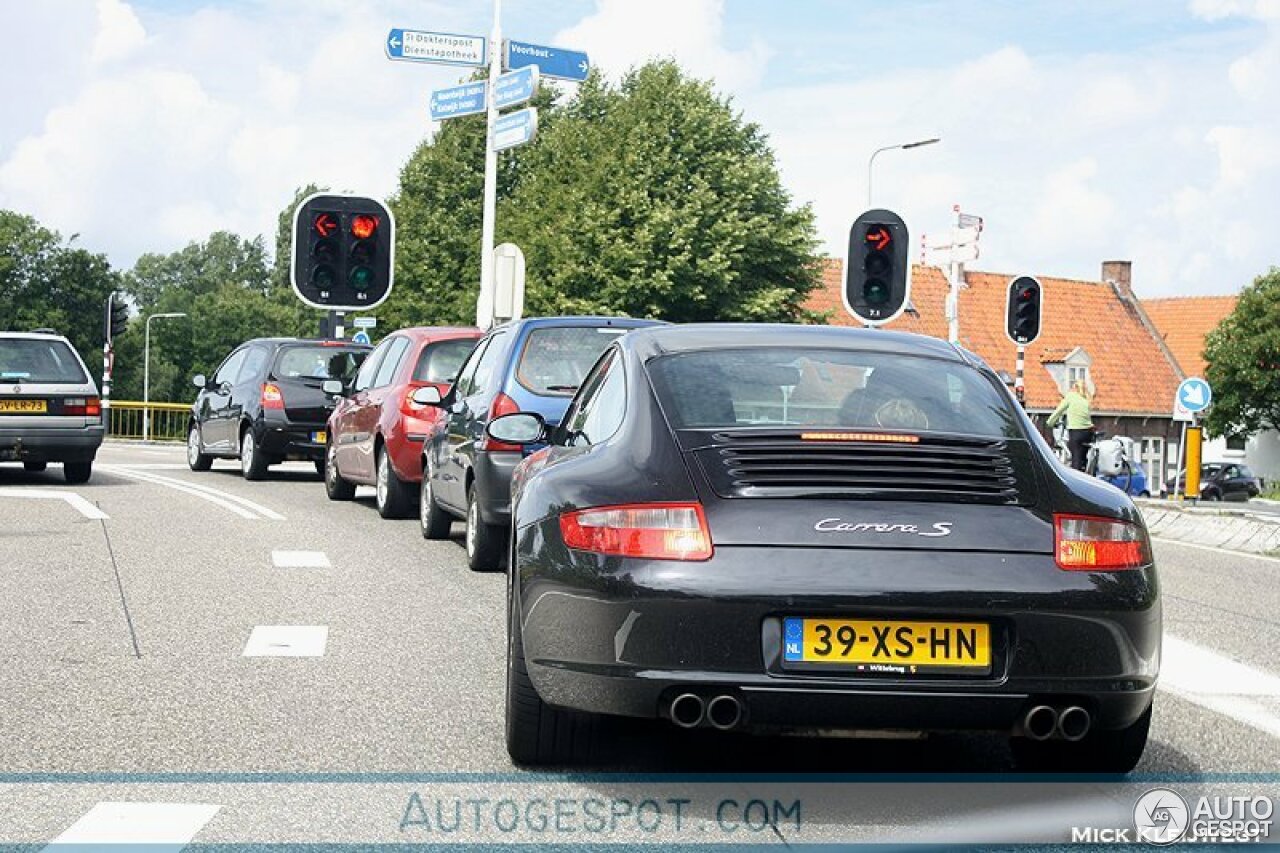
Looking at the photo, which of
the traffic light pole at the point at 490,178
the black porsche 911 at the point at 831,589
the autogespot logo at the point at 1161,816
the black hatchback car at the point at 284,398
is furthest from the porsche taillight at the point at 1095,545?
the traffic light pole at the point at 490,178

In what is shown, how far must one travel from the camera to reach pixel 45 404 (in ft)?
65.7

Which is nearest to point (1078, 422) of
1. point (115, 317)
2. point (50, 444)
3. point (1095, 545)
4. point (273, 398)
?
point (273, 398)

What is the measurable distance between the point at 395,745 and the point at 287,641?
2561mm

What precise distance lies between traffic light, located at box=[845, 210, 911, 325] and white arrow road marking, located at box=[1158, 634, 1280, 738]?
1320 centimetres

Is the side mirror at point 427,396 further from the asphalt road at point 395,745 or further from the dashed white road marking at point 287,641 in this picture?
the dashed white road marking at point 287,641

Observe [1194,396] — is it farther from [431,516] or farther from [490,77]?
[431,516]

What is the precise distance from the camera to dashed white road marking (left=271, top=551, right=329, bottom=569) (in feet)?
39.5

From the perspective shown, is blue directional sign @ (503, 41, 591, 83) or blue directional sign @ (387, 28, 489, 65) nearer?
blue directional sign @ (503, 41, 591, 83)

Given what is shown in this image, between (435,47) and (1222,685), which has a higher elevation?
(435,47)

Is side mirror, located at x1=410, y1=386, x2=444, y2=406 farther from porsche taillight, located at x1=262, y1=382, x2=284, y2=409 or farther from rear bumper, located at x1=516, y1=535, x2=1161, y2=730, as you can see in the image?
rear bumper, located at x1=516, y1=535, x2=1161, y2=730

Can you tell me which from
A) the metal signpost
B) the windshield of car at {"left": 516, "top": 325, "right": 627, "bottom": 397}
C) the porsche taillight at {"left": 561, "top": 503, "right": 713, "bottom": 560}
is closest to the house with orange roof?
the metal signpost

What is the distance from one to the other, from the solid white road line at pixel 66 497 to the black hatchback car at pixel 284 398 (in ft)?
8.74

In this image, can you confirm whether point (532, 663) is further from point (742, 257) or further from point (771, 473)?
point (742, 257)

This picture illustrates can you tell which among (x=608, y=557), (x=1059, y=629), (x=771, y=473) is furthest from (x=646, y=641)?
(x=1059, y=629)
